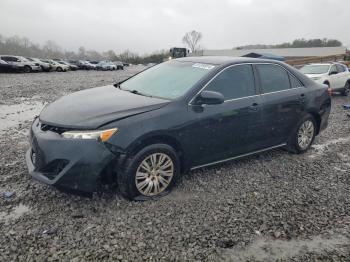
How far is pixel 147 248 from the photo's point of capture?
2.94 m

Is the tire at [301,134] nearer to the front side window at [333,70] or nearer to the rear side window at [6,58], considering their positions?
the front side window at [333,70]

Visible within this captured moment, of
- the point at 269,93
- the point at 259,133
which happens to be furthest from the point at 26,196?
the point at 269,93

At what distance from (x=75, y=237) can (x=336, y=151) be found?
4.89m

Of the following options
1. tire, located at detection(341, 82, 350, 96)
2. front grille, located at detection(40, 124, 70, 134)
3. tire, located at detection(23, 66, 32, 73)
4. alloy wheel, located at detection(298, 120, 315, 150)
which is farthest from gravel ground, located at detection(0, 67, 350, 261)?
tire, located at detection(23, 66, 32, 73)

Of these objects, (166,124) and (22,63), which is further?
(22,63)

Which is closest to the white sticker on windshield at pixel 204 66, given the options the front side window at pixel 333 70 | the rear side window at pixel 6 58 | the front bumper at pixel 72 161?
the front bumper at pixel 72 161

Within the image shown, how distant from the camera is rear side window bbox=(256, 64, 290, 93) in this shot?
4832mm

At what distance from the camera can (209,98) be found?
3.95m

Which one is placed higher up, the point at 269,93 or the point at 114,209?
the point at 269,93

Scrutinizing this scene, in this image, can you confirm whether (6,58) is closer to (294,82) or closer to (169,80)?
(169,80)

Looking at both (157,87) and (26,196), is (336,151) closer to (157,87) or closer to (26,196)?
→ (157,87)

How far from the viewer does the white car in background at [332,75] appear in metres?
12.5

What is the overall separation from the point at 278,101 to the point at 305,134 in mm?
1130

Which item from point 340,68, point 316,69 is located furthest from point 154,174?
point 340,68
